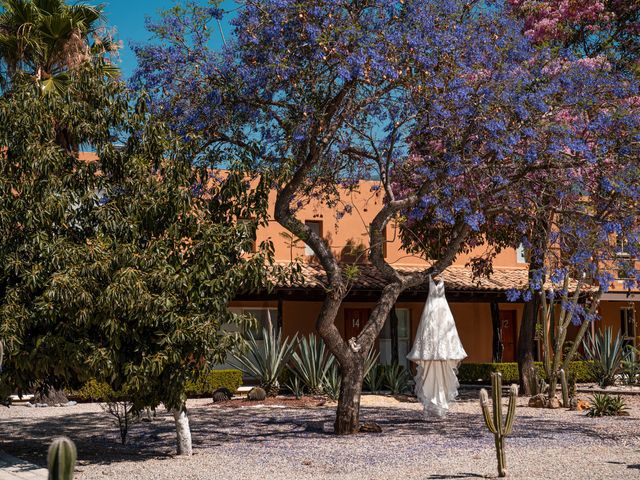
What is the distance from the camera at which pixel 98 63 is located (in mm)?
11875

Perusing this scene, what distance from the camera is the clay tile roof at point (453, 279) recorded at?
24.5m

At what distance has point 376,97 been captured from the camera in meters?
14.0

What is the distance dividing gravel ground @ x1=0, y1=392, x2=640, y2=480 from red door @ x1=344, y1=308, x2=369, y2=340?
9028 mm

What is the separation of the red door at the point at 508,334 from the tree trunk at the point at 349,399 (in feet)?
57.1

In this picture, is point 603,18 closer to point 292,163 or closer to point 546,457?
point 292,163

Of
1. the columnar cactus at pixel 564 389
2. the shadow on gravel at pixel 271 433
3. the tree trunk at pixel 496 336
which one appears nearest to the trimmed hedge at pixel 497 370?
the tree trunk at pixel 496 336

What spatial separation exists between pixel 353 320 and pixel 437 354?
12175 mm

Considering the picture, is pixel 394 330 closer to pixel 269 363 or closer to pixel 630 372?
pixel 269 363

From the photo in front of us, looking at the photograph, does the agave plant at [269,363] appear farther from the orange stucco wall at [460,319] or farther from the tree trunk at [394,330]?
the orange stucco wall at [460,319]

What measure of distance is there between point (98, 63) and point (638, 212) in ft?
28.4

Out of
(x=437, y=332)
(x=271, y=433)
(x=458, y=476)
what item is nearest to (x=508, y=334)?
(x=437, y=332)

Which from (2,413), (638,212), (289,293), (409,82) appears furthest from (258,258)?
(289,293)

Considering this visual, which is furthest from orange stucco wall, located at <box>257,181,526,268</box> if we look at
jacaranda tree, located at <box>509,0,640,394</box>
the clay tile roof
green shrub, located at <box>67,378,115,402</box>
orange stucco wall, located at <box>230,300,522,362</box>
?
jacaranda tree, located at <box>509,0,640,394</box>

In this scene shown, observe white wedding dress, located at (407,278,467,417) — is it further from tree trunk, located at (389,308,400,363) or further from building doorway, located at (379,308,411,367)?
building doorway, located at (379,308,411,367)
